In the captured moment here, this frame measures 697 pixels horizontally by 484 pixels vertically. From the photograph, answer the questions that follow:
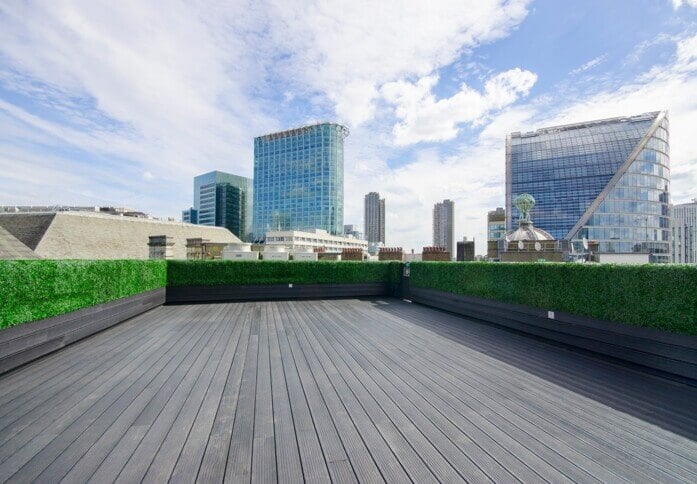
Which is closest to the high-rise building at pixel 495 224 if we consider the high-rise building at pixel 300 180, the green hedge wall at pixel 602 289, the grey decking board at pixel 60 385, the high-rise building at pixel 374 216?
the high-rise building at pixel 300 180

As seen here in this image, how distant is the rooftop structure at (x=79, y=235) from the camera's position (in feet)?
85.0

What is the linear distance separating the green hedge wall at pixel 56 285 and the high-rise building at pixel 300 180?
96627mm

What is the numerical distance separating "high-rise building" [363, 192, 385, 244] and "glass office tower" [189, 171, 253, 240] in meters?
78.5

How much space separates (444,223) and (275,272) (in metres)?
187

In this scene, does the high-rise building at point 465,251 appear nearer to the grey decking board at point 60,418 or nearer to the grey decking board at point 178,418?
the grey decking board at point 178,418

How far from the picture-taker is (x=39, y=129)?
10664mm

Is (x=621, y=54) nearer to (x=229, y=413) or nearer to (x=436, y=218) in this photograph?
(x=229, y=413)

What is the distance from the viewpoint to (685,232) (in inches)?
4469

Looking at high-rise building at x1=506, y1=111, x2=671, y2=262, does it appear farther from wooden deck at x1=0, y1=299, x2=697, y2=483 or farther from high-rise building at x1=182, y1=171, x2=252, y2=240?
high-rise building at x1=182, y1=171, x2=252, y2=240

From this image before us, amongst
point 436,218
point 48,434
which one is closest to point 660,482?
point 48,434

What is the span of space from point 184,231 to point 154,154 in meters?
29.4

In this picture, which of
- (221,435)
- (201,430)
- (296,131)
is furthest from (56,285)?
(296,131)

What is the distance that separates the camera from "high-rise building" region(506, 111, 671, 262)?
64625mm

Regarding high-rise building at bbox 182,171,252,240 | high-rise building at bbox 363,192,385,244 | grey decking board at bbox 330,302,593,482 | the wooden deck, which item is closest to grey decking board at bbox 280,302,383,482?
the wooden deck
